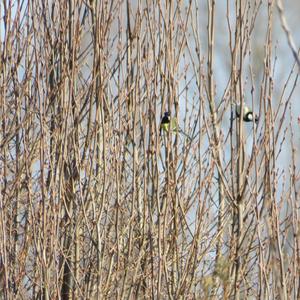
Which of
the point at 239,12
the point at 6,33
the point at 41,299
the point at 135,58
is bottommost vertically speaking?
the point at 41,299

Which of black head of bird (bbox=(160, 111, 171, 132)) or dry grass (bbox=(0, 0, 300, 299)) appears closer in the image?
dry grass (bbox=(0, 0, 300, 299))

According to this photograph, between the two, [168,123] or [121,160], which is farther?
[121,160]

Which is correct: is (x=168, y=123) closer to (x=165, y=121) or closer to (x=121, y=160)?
(x=165, y=121)

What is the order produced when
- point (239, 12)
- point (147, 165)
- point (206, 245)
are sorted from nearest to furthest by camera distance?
point (239, 12)
point (147, 165)
point (206, 245)

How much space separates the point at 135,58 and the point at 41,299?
152cm

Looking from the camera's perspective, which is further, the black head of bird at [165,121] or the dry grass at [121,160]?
the black head of bird at [165,121]

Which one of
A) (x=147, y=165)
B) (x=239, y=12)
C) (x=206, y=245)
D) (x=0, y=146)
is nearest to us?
(x=239, y=12)

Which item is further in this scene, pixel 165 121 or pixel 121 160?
pixel 121 160

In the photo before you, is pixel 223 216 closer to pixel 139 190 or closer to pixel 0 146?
pixel 139 190

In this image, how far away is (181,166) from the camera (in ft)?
16.9

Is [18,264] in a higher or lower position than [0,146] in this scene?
lower

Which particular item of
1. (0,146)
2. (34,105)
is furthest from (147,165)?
(0,146)

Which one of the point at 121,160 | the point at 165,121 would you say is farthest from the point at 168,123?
the point at 121,160

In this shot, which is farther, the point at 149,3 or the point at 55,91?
the point at 55,91
